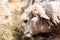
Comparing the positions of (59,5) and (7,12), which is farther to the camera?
(7,12)

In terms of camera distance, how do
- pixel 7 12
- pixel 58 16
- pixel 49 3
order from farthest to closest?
1. pixel 7 12
2. pixel 49 3
3. pixel 58 16

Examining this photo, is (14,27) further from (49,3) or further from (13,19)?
(49,3)

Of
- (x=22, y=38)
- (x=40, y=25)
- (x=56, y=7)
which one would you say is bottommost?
(x=22, y=38)

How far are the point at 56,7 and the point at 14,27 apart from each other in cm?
53

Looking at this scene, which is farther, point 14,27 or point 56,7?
point 14,27

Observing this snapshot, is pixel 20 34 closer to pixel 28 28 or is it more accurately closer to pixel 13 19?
pixel 28 28

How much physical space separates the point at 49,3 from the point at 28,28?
0.32 meters

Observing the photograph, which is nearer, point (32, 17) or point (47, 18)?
point (47, 18)

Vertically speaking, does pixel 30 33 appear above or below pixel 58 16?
below

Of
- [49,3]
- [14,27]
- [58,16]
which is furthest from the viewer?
[14,27]

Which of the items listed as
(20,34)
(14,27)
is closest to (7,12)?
(14,27)

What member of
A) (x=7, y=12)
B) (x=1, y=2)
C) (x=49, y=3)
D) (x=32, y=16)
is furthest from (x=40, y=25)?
(x=1, y=2)

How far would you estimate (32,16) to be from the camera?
→ 189cm

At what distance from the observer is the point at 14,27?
2105 mm
